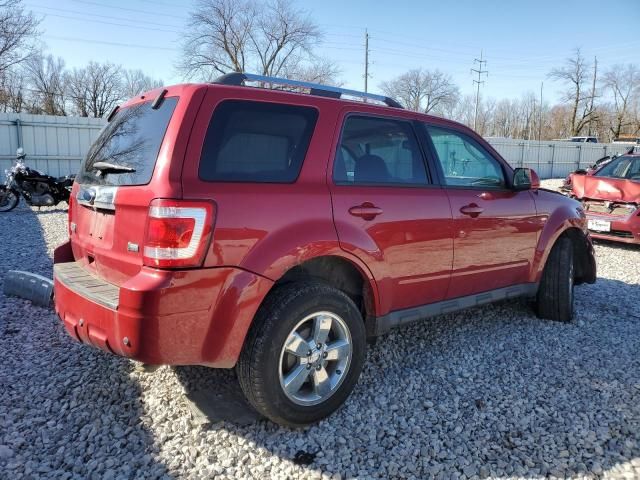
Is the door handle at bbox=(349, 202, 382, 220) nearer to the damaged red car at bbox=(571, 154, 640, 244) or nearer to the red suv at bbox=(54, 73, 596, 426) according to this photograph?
the red suv at bbox=(54, 73, 596, 426)

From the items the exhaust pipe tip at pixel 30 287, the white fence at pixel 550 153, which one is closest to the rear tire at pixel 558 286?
the exhaust pipe tip at pixel 30 287

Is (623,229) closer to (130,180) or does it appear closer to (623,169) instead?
(623,169)

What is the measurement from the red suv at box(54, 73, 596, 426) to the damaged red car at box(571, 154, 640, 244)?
5.83 metres

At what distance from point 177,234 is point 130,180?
19.2 inches

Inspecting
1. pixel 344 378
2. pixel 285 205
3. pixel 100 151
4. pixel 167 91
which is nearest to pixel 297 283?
pixel 285 205

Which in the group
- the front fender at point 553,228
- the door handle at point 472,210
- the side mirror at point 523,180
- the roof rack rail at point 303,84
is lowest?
the front fender at point 553,228

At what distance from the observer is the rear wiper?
2595mm

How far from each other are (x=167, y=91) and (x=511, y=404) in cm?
280

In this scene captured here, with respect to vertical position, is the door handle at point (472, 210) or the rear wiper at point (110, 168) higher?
the rear wiper at point (110, 168)

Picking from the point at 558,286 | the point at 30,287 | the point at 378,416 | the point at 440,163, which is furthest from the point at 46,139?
the point at 378,416

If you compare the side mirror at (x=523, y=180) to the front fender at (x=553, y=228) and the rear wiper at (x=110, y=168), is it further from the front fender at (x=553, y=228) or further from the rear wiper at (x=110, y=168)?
the rear wiper at (x=110, y=168)

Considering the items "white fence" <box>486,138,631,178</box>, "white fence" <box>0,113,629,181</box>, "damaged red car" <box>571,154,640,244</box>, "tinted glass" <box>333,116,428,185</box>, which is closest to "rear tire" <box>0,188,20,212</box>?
"white fence" <box>0,113,629,181</box>

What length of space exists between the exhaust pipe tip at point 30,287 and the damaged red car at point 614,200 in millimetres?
8328

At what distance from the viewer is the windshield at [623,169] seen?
8914 mm
